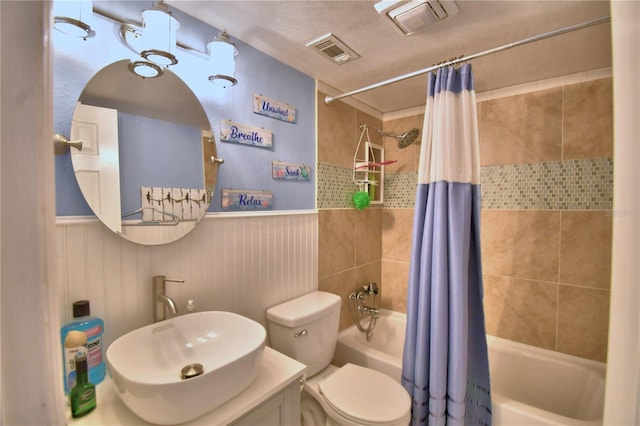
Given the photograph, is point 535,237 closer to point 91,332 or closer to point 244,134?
point 244,134

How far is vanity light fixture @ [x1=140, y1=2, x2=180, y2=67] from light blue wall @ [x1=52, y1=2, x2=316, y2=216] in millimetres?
108

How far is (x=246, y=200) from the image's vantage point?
140 centimetres

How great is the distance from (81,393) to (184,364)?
0.28m

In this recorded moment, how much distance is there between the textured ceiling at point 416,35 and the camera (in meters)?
1.15

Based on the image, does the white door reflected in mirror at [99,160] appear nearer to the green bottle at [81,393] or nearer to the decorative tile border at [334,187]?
the green bottle at [81,393]

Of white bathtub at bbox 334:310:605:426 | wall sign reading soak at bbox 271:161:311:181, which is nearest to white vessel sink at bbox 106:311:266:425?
wall sign reading soak at bbox 271:161:311:181

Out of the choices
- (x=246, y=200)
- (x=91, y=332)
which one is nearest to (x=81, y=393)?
(x=91, y=332)

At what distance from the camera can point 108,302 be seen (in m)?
0.98

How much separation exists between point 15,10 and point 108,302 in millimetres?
Result: 1036

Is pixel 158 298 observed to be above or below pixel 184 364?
above

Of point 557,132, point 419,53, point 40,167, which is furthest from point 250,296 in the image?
point 557,132

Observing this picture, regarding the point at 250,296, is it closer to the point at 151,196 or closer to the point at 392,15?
the point at 151,196

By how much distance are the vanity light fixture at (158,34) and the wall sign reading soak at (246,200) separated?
1.84 ft

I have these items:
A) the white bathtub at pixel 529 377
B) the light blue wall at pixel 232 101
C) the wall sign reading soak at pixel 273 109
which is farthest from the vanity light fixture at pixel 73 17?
the white bathtub at pixel 529 377
